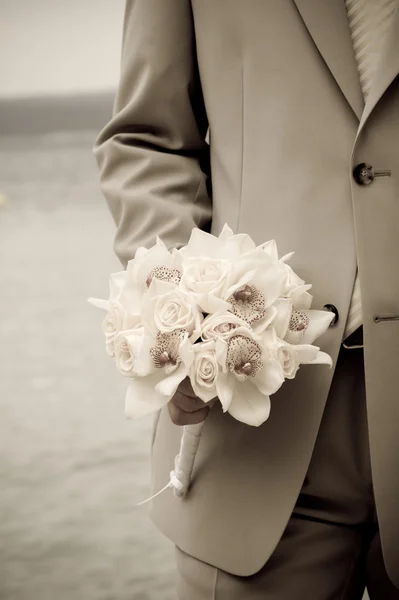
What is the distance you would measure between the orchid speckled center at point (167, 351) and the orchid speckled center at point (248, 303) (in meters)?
0.06

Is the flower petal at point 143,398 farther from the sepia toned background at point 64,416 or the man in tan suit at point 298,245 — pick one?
the sepia toned background at point 64,416

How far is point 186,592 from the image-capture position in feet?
3.25

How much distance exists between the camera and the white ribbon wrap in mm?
926

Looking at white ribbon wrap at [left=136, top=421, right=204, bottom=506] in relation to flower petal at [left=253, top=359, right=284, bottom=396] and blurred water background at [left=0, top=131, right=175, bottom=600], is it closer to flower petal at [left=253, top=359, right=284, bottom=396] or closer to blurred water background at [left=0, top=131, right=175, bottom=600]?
flower petal at [left=253, top=359, right=284, bottom=396]

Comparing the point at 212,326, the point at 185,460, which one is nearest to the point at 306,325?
the point at 212,326

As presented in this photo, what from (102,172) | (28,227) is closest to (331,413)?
(102,172)

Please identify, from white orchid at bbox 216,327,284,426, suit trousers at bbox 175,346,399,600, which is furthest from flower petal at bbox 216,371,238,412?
suit trousers at bbox 175,346,399,600

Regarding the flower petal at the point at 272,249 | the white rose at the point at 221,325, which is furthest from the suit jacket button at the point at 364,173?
the white rose at the point at 221,325

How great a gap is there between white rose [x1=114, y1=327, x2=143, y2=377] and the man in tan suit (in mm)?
80

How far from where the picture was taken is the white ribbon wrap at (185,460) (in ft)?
3.04

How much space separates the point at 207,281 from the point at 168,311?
50 mm

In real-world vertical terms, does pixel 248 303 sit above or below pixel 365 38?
below

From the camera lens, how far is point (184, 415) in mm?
849

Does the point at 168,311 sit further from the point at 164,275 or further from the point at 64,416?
the point at 64,416
